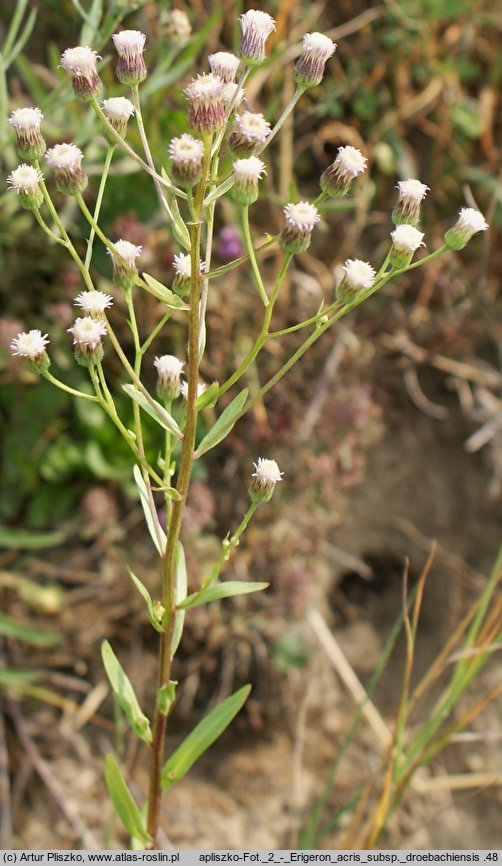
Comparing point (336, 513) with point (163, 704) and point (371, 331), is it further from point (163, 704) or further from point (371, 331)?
point (163, 704)

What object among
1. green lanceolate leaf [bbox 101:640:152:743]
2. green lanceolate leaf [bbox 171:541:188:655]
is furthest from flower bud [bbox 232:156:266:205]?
green lanceolate leaf [bbox 101:640:152:743]

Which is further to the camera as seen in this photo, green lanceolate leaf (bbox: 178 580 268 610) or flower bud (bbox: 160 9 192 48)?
flower bud (bbox: 160 9 192 48)

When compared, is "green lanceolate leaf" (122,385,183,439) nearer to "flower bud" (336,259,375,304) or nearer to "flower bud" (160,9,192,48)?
"flower bud" (336,259,375,304)

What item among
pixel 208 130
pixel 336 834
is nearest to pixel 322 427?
pixel 336 834

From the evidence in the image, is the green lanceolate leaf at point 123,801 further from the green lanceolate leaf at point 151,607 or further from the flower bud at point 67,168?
the flower bud at point 67,168

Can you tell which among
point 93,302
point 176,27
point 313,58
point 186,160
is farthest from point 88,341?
point 176,27

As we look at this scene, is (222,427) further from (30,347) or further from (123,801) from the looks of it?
(123,801)
